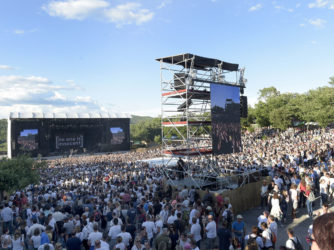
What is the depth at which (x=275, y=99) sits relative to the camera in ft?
180

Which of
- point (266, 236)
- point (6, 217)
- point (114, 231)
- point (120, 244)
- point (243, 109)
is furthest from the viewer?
point (243, 109)

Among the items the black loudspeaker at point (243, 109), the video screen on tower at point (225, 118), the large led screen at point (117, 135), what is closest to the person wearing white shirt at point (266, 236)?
the video screen on tower at point (225, 118)

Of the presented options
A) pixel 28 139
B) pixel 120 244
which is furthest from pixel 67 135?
pixel 120 244

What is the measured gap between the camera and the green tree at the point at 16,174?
44.8 feet

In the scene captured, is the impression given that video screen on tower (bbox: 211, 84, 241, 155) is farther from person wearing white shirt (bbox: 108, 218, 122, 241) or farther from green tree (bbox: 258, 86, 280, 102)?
green tree (bbox: 258, 86, 280, 102)

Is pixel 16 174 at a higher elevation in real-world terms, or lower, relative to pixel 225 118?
lower

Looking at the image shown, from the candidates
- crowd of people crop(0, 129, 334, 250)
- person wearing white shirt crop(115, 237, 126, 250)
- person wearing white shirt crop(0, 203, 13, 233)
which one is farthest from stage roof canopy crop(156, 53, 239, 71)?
person wearing white shirt crop(0, 203, 13, 233)

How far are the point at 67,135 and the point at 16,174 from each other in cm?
3883

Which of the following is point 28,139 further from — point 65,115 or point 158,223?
point 158,223

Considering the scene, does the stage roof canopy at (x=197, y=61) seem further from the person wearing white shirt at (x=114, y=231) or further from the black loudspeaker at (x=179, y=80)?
the person wearing white shirt at (x=114, y=231)

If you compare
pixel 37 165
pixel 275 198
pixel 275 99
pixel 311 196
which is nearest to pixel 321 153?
pixel 311 196

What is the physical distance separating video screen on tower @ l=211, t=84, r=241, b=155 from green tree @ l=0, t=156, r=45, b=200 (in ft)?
37.9

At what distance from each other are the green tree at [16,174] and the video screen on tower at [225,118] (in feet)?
37.9

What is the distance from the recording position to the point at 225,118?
16.2 metres
